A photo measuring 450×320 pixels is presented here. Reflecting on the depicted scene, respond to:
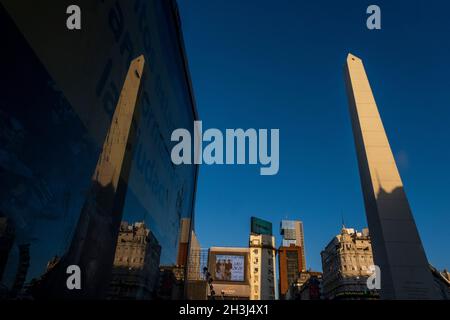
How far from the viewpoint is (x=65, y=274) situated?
16.9ft

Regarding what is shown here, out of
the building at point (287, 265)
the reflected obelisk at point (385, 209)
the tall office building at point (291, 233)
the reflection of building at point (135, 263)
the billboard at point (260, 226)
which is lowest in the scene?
the reflection of building at point (135, 263)

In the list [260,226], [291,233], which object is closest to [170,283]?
[260,226]

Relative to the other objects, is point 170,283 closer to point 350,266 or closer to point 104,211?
point 104,211

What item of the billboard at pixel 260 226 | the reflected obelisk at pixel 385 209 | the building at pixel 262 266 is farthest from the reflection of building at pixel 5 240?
the billboard at pixel 260 226

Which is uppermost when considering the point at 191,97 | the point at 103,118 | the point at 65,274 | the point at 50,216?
the point at 191,97

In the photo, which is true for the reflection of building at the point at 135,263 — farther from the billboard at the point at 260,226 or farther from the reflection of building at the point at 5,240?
the billboard at the point at 260,226

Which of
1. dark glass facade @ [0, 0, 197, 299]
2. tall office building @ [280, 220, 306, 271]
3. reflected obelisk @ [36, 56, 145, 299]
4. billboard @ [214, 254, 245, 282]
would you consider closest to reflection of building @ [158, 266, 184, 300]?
dark glass facade @ [0, 0, 197, 299]

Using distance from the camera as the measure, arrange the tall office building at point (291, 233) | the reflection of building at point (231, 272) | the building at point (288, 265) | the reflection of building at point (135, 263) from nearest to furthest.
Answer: the reflection of building at point (135, 263) → the reflection of building at point (231, 272) → the building at point (288, 265) → the tall office building at point (291, 233)

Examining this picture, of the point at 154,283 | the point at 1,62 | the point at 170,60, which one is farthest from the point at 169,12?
the point at 154,283

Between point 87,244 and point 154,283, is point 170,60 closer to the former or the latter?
point 87,244

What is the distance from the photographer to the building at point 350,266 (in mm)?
51406

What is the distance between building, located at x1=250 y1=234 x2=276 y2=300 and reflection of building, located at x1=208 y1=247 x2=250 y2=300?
19205 millimetres

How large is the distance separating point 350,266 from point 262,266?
51.8m

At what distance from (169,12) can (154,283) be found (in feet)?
32.4
